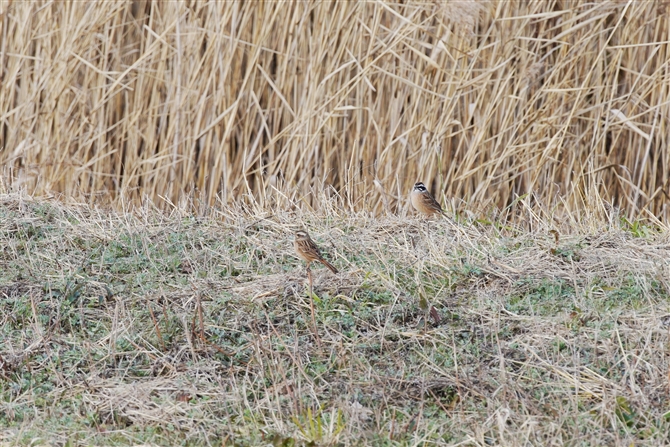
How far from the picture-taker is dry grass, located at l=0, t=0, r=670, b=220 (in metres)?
6.65

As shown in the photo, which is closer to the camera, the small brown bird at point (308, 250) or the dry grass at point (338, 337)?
the dry grass at point (338, 337)

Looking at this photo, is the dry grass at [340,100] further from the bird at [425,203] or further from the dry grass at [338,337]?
the dry grass at [338,337]

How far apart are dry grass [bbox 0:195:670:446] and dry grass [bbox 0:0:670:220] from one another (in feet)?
4.20

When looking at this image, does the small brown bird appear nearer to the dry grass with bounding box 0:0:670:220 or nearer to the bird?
the bird

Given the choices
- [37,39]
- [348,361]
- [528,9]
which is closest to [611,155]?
[528,9]

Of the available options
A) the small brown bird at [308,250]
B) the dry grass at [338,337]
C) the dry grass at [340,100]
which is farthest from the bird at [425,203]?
the small brown bird at [308,250]

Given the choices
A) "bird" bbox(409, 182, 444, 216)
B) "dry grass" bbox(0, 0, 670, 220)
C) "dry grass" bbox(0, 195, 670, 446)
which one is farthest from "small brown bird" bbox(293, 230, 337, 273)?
"dry grass" bbox(0, 0, 670, 220)

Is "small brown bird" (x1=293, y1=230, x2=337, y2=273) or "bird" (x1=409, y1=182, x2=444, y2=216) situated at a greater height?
"bird" (x1=409, y1=182, x2=444, y2=216)

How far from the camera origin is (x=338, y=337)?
409 centimetres

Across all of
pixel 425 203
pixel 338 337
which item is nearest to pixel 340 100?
pixel 425 203

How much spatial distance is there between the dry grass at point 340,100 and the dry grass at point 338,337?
50.4 inches

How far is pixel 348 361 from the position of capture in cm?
392

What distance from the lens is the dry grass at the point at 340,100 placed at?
A: 6.65 meters

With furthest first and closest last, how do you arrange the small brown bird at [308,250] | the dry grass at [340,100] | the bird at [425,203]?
the dry grass at [340,100]
the bird at [425,203]
the small brown bird at [308,250]
